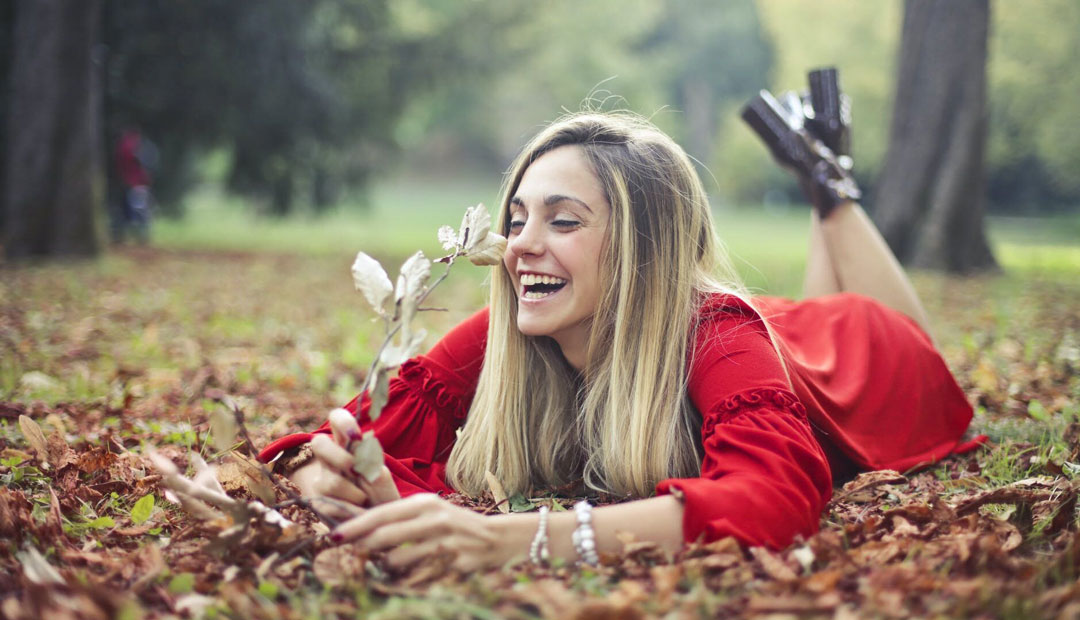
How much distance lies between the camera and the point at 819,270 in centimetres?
440

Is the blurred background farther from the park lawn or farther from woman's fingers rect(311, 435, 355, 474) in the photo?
the park lawn

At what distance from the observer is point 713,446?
7.07 feet

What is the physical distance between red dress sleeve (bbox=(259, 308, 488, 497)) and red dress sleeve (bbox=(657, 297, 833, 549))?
833 mm

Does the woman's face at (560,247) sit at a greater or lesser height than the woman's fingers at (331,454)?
greater

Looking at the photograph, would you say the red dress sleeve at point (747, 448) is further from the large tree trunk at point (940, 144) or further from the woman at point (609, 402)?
the large tree trunk at point (940, 144)

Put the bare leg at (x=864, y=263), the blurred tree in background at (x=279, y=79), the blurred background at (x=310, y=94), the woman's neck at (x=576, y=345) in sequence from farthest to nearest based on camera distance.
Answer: the blurred tree in background at (x=279, y=79), the blurred background at (x=310, y=94), the bare leg at (x=864, y=263), the woman's neck at (x=576, y=345)

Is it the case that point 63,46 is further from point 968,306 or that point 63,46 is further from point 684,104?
point 684,104

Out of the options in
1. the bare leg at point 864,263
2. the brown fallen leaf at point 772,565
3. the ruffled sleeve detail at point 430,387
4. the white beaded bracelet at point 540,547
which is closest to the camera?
the brown fallen leaf at point 772,565

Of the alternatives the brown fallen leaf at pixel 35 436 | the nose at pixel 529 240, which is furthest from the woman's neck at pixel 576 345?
the brown fallen leaf at pixel 35 436

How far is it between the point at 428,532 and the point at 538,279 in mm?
902

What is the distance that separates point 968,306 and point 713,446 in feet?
19.9

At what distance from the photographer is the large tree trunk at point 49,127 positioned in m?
9.48

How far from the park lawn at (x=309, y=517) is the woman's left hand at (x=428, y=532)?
0.05 meters

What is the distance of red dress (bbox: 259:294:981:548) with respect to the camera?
2016 millimetres
